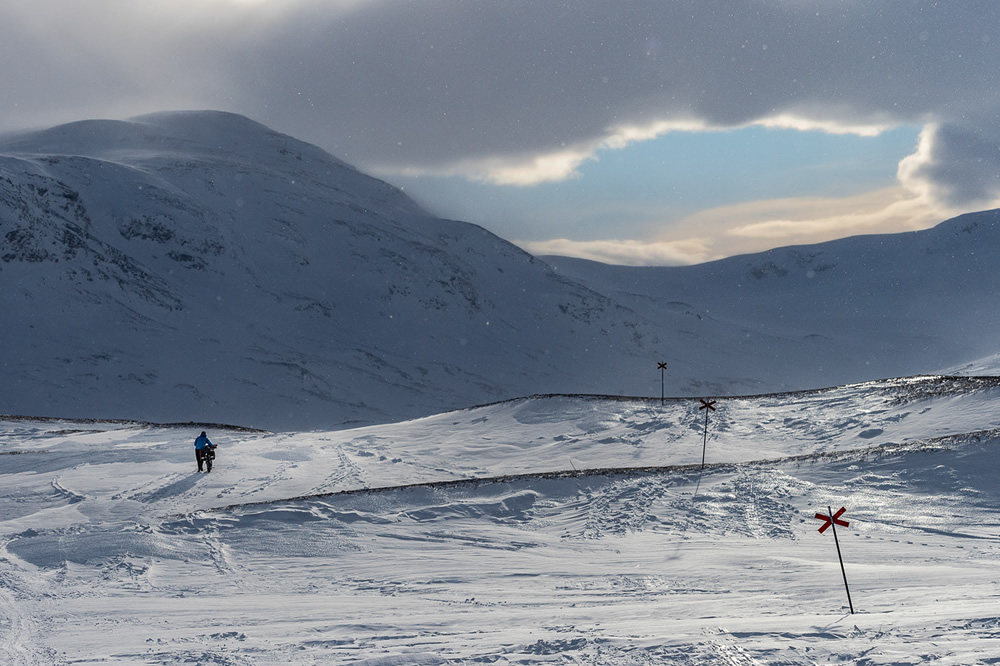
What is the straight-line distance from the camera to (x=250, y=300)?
356 ft

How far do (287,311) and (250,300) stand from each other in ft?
17.5

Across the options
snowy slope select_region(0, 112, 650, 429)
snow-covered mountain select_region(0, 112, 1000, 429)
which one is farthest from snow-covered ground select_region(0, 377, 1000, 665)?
snowy slope select_region(0, 112, 650, 429)

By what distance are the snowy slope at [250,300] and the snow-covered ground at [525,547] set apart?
57071mm

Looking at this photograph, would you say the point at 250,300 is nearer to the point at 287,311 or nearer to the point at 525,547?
the point at 287,311

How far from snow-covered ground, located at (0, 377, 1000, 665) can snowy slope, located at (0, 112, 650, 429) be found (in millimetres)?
57071

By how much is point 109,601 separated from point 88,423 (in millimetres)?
28228

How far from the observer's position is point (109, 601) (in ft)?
38.1

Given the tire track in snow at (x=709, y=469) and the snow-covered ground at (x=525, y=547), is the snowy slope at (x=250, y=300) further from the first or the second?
the tire track in snow at (x=709, y=469)

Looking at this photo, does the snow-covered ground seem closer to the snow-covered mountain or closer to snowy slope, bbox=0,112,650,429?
the snow-covered mountain

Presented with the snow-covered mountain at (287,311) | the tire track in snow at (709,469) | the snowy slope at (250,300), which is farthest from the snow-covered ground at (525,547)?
the snowy slope at (250,300)

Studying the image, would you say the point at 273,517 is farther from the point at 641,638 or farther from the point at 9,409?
the point at 9,409

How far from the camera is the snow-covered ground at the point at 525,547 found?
9.21m

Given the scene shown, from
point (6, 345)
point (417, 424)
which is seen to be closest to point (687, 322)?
point (6, 345)

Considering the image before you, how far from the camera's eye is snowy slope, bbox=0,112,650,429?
83.1 m
